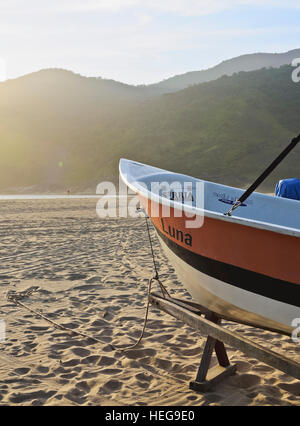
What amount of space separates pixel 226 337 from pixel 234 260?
2.25 ft

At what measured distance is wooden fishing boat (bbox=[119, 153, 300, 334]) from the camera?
2.92 meters

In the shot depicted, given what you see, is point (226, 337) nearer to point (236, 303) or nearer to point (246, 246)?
point (236, 303)

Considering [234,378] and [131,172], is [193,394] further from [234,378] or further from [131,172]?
[131,172]

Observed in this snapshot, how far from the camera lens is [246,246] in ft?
10.1

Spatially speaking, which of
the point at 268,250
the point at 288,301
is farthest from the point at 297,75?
the point at 288,301

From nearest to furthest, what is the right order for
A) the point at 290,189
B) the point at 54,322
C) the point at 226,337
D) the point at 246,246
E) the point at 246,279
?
the point at 246,246
the point at 246,279
the point at 226,337
the point at 290,189
the point at 54,322

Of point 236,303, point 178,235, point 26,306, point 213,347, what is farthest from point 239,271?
point 26,306

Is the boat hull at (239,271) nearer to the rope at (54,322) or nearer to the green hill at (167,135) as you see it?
the rope at (54,322)

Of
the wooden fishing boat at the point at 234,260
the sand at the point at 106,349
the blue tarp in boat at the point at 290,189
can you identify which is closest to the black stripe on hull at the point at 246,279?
the wooden fishing boat at the point at 234,260

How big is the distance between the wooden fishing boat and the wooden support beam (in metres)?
0.20

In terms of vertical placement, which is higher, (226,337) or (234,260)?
(234,260)

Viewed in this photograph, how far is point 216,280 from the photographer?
3.49 meters

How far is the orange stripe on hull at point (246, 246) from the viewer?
9.41ft

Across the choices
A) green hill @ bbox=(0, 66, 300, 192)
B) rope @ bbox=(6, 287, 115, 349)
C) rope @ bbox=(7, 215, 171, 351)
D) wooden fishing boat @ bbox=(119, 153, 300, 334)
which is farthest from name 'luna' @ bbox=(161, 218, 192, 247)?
green hill @ bbox=(0, 66, 300, 192)
